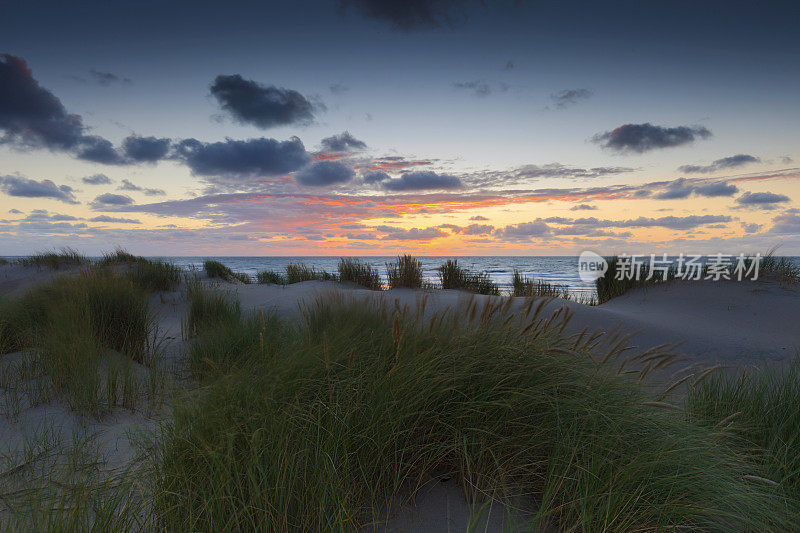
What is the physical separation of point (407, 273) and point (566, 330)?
5.53 meters

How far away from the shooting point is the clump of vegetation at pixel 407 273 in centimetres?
1070

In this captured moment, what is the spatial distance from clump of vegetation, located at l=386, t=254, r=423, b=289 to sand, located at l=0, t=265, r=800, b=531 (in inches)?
55.6

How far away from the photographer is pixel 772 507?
182 centimetres

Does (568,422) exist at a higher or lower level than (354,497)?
higher

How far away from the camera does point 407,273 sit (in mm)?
10742

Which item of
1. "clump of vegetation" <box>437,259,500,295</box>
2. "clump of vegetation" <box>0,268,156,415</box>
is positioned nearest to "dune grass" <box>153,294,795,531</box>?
"clump of vegetation" <box>0,268,156,415</box>

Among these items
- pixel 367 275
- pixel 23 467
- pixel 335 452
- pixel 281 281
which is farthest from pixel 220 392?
pixel 281 281

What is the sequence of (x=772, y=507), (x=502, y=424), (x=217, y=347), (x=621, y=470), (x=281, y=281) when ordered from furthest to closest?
1. (x=281, y=281)
2. (x=217, y=347)
3. (x=502, y=424)
4. (x=772, y=507)
5. (x=621, y=470)

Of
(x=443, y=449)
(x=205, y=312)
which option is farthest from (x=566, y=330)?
(x=205, y=312)

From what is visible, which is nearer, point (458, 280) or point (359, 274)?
point (458, 280)

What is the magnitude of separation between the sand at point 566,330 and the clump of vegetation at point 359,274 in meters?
0.45

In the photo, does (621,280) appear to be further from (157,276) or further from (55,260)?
(55,260)

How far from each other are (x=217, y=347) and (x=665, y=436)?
→ 3.50 meters

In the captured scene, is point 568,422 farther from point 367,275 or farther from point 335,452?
point 367,275
